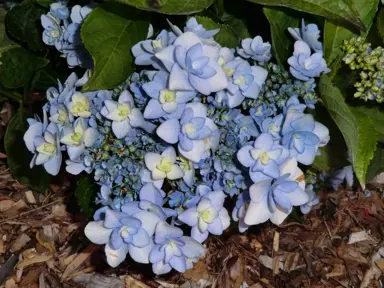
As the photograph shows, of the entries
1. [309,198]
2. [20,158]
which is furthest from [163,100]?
[20,158]

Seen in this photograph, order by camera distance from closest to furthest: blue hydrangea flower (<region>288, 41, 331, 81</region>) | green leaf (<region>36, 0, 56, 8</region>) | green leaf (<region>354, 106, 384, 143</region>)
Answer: blue hydrangea flower (<region>288, 41, 331, 81</region>)
green leaf (<region>354, 106, 384, 143</region>)
green leaf (<region>36, 0, 56, 8</region>)

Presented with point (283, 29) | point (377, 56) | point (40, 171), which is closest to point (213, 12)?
point (283, 29)

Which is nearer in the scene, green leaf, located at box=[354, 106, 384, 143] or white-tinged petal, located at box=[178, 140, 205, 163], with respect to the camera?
white-tinged petal, located at box=[178, 140, 205, 163]

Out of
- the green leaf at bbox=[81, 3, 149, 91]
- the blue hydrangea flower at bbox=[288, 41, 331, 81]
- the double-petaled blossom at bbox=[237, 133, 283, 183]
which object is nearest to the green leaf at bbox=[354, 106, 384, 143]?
the blue hydrangea flower at bbox=[288, 41, 331, 81]

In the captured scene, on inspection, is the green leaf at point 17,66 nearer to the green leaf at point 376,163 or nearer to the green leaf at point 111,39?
the green leaf at point 111,39

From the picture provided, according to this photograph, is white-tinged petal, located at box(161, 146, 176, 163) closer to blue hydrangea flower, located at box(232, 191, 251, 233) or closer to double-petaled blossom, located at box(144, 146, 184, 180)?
double-petaled blossom, located at box(144, 146, 184, 180)

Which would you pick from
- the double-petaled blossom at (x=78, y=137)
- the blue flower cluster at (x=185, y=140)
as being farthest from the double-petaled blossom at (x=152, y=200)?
the double-petaled blossom at (x=78, y=137)
